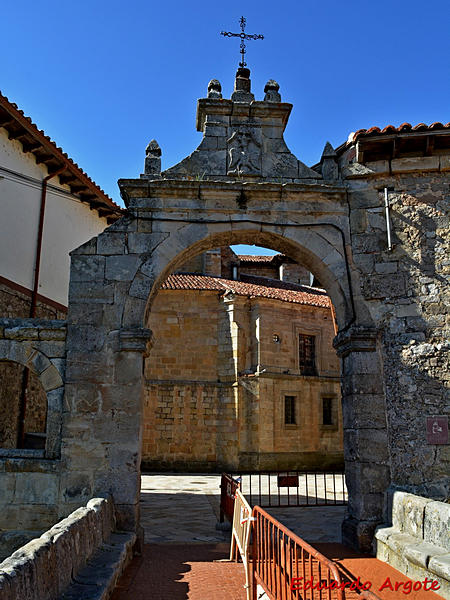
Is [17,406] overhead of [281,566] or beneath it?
overhead

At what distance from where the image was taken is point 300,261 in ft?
26.0

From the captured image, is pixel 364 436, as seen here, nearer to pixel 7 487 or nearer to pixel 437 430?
pixel 437 430

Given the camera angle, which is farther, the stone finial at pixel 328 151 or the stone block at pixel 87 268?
the stone finial at pixel 328 151

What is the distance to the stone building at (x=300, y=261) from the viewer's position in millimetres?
6508

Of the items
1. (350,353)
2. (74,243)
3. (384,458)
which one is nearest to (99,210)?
(74,243)

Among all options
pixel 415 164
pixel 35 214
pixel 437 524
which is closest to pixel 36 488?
pixel 437 524

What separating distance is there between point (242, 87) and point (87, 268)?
383 cm

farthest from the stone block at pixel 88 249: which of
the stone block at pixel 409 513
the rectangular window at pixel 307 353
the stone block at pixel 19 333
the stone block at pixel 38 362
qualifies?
the rectangular window at pixel 307 353

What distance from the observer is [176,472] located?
61.5ft

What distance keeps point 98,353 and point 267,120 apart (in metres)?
4.36

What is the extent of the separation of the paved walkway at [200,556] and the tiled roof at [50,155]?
5.14 m

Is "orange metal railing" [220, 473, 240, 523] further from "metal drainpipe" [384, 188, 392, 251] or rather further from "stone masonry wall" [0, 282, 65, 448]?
"stone masonry wall" [0, 282, 65, 448]

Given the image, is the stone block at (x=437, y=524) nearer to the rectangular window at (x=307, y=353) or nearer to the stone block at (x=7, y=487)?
the stone block at (x=7, y=487)

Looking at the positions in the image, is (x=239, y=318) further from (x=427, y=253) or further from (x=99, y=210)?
(x=427, y=253)
